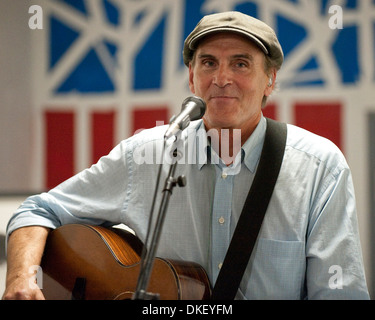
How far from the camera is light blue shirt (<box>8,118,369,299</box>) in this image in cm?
159

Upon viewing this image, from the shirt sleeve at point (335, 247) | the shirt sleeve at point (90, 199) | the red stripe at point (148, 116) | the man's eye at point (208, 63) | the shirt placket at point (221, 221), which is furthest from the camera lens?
the red stripe at point (148, 116)

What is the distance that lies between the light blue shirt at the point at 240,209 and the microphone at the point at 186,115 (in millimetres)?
435

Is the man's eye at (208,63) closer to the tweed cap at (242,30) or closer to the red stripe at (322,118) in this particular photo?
the tweed cap at (242,30)

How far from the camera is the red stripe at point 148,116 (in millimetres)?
2895

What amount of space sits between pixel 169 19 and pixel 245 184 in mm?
1465

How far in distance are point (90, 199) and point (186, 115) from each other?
2.46 feet

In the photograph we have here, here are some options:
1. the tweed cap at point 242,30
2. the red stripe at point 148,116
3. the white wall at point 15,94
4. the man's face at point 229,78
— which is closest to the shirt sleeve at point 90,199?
the man's face at point 229,78

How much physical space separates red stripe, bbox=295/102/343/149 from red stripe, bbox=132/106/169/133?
2.35 feet

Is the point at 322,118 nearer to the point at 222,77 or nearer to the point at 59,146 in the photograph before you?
the point at 222,77

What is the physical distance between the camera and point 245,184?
5.62 ft

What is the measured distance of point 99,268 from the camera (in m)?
1.72

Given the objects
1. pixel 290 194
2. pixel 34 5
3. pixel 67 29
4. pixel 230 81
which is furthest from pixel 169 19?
pixel 290 194

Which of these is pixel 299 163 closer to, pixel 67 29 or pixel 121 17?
pixel 121 17

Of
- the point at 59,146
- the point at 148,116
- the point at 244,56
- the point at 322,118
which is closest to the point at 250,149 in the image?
the point at 244,56
